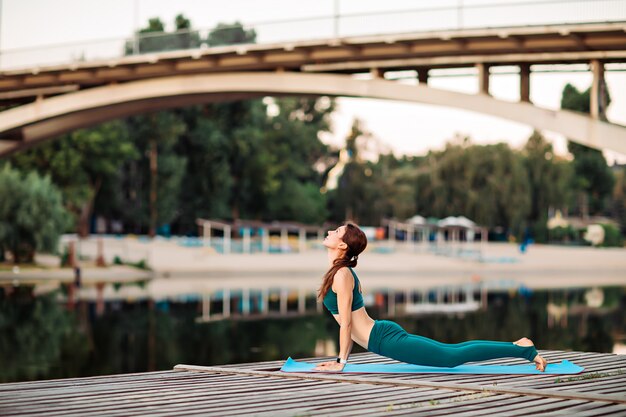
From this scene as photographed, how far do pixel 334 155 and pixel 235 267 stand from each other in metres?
32.2

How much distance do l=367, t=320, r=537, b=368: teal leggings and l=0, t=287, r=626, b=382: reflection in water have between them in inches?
344

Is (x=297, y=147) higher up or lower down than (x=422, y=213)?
higher up

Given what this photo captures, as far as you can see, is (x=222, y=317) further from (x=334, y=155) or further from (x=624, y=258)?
(x=334, y=155)

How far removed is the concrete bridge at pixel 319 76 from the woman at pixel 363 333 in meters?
12.3

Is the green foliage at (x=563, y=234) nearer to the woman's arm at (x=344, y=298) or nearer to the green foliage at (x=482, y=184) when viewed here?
the green foliage at (x=482, y=184)

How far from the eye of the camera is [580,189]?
7875 cm

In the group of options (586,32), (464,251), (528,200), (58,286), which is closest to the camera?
(586,32)

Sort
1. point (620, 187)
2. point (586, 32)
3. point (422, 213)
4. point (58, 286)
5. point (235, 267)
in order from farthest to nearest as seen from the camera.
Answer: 1. point (620, 187)
2. point (422, 213)
3. point (235, 267)
4. point (58, 286)
5. point (586, 32)

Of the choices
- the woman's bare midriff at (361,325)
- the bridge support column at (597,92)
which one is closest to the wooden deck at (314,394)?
the woman's bare midriff at (361,325)

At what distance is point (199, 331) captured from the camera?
21.3 m

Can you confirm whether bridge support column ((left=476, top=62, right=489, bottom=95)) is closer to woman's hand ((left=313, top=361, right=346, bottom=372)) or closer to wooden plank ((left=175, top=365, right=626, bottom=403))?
woman's hand ((left=313, top=361, right=346, bottom=372))

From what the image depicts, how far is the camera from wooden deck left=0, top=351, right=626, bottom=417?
6.05 metres

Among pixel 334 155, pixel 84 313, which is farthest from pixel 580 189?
pixel 84 313

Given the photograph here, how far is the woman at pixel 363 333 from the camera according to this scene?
6.97 metres
